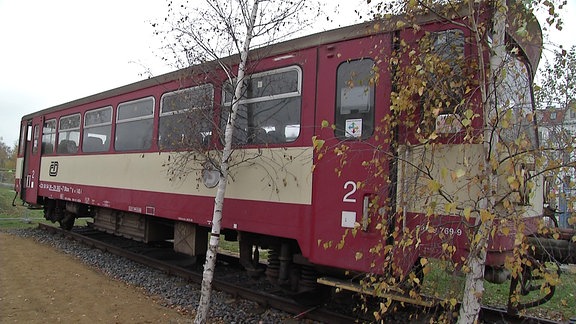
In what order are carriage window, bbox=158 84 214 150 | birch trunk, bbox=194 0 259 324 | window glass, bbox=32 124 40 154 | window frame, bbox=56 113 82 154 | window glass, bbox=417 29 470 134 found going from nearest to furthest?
window glass, bbox=417 29 470 134 < birch trunk, bbox=194 0 259 324 < carriage window, bbox=158 84 214 150 < window frame, bbox=56 113 82 154 < window glass, bbox=32 124 40 154

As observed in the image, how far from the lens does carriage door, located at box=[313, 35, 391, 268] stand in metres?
4.29

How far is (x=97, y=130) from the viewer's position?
9.17 m

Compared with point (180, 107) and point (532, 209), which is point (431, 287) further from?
point (180, 107)

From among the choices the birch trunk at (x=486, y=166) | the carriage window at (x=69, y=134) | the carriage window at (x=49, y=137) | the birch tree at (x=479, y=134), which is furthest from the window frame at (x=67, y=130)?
the birch trunk at (x=486, y=166)

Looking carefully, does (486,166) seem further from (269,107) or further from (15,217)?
(15,217)

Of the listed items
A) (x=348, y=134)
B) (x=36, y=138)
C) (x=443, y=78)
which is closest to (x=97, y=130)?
(x=36, y=138)

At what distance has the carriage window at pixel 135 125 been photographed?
7465 mm

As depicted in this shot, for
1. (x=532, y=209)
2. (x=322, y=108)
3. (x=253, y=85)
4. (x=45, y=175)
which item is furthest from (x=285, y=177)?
(x=45, y=175)

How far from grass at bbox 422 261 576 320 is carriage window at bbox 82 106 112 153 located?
7.02 m

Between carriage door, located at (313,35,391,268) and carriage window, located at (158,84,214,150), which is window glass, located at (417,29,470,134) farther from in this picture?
carriage window, located at (158,84,214,150)

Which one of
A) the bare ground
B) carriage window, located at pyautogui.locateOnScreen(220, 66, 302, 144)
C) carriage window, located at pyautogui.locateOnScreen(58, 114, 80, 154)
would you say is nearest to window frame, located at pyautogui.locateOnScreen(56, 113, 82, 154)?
carriage window, located at pyautogui.locateOnScreen(58, 114, 80, 154)

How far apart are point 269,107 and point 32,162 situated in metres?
10.2

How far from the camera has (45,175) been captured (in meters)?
11.5

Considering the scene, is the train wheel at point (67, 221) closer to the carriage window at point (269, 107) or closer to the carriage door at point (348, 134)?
the carriage window at point (269, 107)
